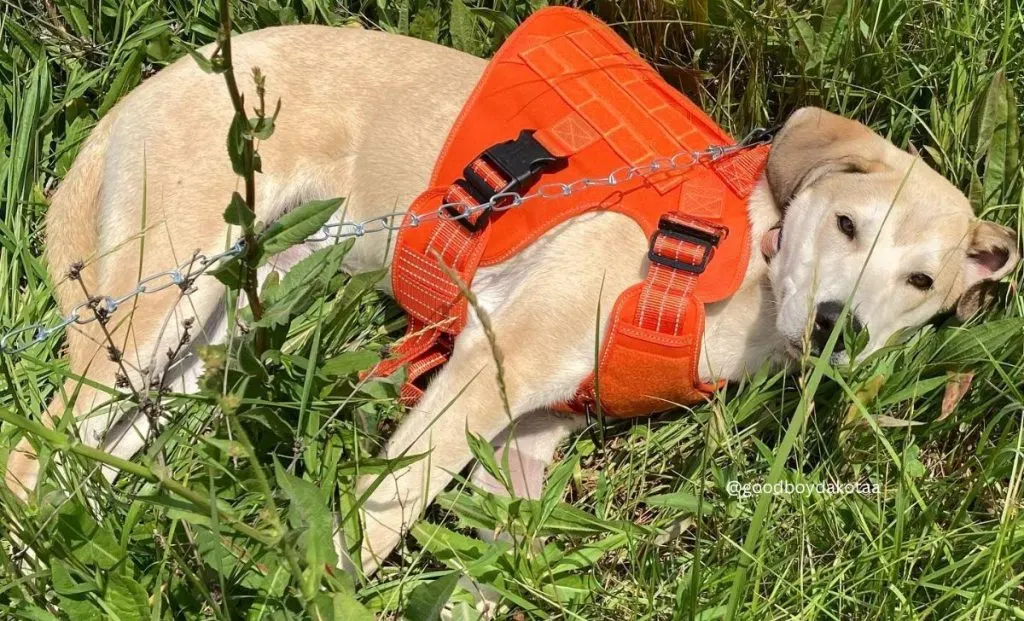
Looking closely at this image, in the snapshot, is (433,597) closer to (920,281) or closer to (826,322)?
(826,322)

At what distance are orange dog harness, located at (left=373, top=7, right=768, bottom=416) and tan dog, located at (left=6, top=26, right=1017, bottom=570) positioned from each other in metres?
0.10

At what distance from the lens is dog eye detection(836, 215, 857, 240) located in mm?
2432

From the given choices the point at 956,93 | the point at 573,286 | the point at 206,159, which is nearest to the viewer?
the point at 573,286

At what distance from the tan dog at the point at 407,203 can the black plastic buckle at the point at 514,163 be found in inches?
7.7

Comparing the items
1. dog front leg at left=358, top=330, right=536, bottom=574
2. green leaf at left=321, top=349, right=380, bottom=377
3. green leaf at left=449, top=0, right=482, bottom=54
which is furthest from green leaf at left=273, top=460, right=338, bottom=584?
green leaf at left=449, top=0, right=482, bottom=54

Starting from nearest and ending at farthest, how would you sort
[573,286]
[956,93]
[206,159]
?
[573,286] → [206,159] → [956,93]

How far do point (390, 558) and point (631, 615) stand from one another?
79cm

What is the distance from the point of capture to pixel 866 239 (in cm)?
240

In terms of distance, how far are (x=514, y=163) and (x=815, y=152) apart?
85 centimetres

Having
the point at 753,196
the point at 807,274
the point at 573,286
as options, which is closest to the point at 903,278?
the point at 807,274

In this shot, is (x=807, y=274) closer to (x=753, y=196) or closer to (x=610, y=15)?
(x=753, y=196)

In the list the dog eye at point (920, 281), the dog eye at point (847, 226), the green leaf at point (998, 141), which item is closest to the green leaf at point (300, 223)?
the dog eye at point (847, 226)

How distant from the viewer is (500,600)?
7.84 feet

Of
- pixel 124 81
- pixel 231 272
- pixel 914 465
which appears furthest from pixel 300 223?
pixel 124 81
